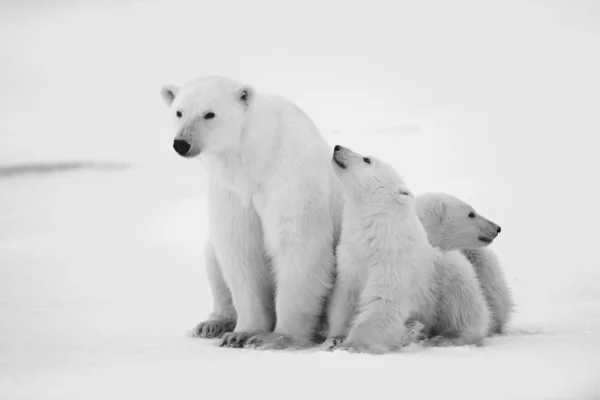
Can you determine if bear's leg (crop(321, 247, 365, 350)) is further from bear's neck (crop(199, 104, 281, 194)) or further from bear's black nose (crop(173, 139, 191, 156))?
bear's black nose (crop(173, 139, 191, 156))

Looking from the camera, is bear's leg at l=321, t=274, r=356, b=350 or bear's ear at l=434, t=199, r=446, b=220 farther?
bear's ear at l=434, t=199, r=446, b=220

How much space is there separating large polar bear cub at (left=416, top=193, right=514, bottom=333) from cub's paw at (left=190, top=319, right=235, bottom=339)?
60.1 inches

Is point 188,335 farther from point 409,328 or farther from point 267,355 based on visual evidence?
point 409,328

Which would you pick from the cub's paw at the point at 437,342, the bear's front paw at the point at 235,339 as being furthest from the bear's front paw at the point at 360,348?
the bear's front paw at the point at 235,339

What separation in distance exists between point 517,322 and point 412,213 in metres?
1.52

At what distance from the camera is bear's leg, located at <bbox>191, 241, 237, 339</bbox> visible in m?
6.46

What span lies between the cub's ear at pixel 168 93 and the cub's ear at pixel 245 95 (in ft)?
1.40

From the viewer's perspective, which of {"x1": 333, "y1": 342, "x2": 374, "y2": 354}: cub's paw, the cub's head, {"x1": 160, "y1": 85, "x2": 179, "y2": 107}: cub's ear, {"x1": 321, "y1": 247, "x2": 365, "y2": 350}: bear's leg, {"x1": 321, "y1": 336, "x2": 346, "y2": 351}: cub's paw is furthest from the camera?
{"x1": 160, "y1": 85, "x2": 179, "y2": 107}: cub's ear

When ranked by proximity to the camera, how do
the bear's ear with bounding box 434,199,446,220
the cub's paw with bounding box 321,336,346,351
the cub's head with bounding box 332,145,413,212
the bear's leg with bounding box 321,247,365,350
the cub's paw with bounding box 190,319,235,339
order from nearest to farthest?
the cub's paw with bounding box 321,336,346,351
the bear's leg with bounding box 321,247,365,350
the cub's head with bounding box 332,145,413,212
the cub's paw with bounding box 190,319,235,339
the bear's ear with bounding box 434,199,446,220

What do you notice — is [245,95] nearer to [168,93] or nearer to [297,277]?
[168,93]

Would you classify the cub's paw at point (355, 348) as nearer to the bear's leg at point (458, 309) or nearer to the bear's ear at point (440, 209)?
the bear's leg at point (458, 309)

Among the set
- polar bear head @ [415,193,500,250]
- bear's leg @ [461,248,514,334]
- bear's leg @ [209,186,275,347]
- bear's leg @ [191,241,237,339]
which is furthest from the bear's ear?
bear's leg @ [191,241,237,339]

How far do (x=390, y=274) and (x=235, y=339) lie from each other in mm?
1065

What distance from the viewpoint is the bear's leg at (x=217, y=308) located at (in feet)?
21.2
